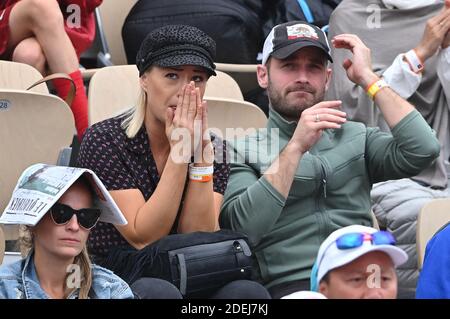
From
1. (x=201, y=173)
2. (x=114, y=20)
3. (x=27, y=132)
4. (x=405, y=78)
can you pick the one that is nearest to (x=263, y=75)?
(x=201, y=173)

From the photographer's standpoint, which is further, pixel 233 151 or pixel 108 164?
pixel 233 151

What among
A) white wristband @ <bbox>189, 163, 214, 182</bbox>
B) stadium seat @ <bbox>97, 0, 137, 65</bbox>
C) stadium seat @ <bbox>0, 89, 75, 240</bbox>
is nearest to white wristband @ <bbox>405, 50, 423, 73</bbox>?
white wristband @ <bbox>189, 163, 214, 182</bbox>

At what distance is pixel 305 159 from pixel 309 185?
0.11 meters

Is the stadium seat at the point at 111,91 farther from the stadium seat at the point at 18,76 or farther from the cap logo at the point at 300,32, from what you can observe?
the cap logo at the point at 300,32

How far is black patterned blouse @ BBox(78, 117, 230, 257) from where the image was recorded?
3.76 meters

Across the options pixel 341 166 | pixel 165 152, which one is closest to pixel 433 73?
pixel 341 166

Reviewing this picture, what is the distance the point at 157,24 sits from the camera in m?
5.51

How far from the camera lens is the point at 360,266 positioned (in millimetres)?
2986

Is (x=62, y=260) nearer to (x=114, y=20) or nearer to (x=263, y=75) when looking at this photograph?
(x=263, y=75)

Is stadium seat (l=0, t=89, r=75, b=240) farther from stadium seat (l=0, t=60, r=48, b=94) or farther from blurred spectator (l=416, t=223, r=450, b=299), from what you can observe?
blurred spectator (l=416, t=223, r=450, b=299)

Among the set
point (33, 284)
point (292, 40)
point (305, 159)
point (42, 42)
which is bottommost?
point (33, 284)

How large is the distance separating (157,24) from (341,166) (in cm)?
182

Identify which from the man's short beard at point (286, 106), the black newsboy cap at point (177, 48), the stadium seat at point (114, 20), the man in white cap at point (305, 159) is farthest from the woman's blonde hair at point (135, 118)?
the stadium seat at point (114, 20)
